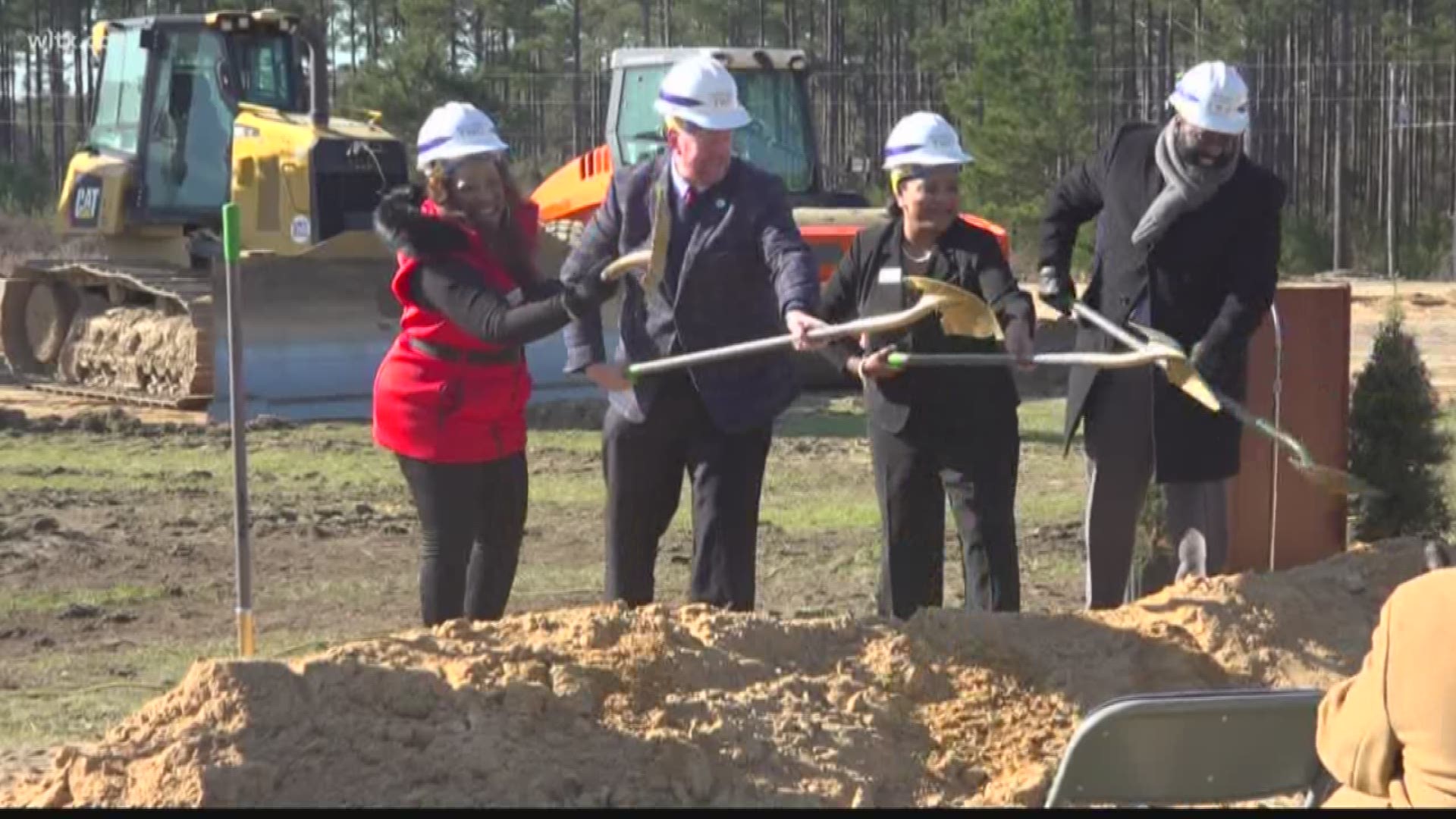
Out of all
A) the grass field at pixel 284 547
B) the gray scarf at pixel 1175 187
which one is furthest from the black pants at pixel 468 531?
the gray scarf at pixel 1175 187

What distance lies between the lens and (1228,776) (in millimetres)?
4176

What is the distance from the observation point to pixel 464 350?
6.95 m

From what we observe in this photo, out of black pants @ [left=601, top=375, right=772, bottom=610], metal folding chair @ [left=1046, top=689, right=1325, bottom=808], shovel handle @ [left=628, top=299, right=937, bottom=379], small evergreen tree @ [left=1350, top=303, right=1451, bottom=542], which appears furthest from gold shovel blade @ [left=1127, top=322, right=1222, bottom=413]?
metal folding chair @ [left=1046, top=689, right=1325, bottom=808]

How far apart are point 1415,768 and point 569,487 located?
10847 mm

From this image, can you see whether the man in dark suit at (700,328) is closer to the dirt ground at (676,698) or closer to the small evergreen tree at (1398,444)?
the dirt ground at (676,698)

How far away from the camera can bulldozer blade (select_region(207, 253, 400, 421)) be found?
17.0 m

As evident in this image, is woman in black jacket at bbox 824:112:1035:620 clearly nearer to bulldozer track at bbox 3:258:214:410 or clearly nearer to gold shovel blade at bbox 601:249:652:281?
gold shovel blade at bbox 601:249:652:281

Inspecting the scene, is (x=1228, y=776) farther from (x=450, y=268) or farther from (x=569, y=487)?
(x=569, y=487)

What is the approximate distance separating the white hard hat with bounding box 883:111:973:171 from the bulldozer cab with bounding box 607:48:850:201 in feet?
44.5

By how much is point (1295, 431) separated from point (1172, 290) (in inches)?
60.0

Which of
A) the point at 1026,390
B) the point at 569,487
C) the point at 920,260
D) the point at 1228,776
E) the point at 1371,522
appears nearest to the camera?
the point at 1228,776

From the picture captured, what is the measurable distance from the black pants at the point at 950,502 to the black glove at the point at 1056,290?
523 mm

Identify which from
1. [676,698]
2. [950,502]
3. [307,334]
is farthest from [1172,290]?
[307,334]

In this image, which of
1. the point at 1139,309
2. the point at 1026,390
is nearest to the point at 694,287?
the point at 1139,309
